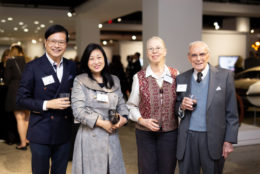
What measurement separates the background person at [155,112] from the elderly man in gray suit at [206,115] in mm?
123

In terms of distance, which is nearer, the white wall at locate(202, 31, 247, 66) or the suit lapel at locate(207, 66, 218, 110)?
the suit lapel at locate(207, 66, 218, 110)

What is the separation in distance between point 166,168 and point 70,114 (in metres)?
0.94

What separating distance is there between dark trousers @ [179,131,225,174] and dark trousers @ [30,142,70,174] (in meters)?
0.97

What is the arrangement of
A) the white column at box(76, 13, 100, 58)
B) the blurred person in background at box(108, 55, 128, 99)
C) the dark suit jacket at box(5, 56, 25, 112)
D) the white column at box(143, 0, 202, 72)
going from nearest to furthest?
the white column at box(143, 0, 202, 72)
the dark suit jacket at box(5, 56, 25, 112)
the blurred person in background at box(108, 55, 128, 99)
the white column at box(76, 13, 100, 58)

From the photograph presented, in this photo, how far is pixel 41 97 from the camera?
2.16 metres

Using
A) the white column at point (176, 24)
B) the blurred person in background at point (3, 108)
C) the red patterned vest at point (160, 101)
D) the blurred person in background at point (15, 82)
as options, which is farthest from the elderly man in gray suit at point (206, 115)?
the blurred person in background at point (3, 108)

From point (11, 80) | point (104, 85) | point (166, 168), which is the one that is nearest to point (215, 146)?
point (166, 168)

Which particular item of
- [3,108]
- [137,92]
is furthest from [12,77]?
[137,92]

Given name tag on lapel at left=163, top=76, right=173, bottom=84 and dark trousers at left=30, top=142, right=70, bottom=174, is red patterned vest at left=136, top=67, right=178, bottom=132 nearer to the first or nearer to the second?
name tag on lapel at left=163, top=76, right=173, bottom=84

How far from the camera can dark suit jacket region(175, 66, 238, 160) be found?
2.20 metres

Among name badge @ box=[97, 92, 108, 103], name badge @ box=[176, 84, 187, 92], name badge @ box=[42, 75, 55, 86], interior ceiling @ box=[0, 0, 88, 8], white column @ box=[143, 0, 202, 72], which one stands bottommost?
name badge @ box=[97, 92, 108, 103]

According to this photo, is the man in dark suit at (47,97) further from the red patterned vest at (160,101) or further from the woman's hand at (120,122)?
the red patterned vest at (160,101)

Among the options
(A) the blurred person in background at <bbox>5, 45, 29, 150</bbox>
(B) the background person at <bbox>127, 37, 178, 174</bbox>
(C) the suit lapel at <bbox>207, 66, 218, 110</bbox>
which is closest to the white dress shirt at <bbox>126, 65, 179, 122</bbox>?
(B) the background person at <bbox>127, 37, 178, 174</bbox>

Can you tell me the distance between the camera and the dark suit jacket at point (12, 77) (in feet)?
15.3
